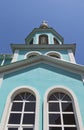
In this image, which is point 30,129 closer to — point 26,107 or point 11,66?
point 26,107

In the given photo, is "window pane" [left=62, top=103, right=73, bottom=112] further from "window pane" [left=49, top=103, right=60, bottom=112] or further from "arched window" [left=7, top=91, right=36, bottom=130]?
"arched window" [left=7, top=91, right=36, bottom=130]

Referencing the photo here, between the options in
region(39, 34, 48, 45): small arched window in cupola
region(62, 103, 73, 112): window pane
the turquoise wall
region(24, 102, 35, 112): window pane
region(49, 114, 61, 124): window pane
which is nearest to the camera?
region(49, 114, 61, 124): window pane

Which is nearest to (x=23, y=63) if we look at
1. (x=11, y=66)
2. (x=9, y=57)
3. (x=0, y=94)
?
(x=11, y=66)

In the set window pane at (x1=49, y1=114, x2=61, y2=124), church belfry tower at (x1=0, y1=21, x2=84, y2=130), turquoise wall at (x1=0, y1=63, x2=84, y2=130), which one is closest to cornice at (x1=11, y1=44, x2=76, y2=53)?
church belfry tower at (x1=0, y1=21, x2=84, y2=130)

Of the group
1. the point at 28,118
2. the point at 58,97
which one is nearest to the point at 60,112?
the point at 58,97

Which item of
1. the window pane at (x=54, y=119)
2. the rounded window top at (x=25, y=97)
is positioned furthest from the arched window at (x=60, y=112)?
the rounded window top at (x=25, y=97)

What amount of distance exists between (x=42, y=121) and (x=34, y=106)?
48.4 inches

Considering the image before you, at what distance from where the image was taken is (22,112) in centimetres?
920

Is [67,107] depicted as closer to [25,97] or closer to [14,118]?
[25,97]

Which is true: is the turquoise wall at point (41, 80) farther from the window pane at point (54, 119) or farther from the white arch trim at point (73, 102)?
the window pane at point (54, 119)

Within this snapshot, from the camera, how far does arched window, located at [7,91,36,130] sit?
8.44 metres

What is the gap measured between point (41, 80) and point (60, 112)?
2.16 m

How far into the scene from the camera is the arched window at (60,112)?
8.34 m

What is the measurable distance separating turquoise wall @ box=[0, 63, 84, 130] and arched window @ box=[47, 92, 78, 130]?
0.47 meters
